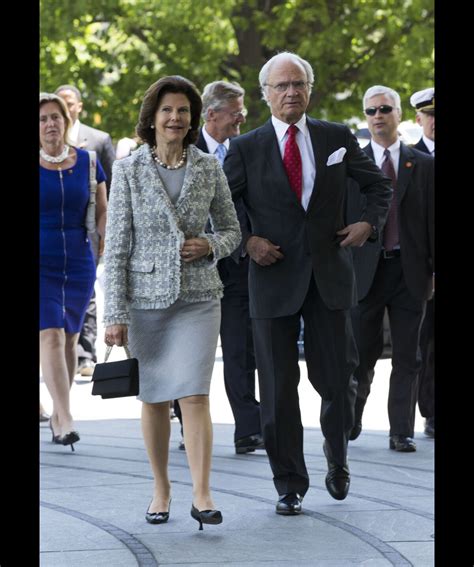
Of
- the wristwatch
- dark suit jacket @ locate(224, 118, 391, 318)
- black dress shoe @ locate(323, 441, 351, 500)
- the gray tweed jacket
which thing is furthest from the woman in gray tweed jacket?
black dress shoe @ locate(323, 441, 351, 500)

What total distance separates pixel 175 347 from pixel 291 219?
969mm

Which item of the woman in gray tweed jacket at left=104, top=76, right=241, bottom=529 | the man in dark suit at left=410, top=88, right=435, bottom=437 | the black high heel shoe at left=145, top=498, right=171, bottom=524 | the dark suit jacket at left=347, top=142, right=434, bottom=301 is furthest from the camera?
the man in dark suit at left=410, top=88, right=435, bottom=437

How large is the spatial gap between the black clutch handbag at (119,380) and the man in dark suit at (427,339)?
4069 millimetres

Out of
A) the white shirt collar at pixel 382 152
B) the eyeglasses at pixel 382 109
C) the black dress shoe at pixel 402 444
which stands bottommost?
the black dress shoe at pixel 402 444

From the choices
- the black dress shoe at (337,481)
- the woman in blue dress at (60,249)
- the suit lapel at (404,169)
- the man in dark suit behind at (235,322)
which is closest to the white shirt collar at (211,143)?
the man in dark suit behind at (235,322)

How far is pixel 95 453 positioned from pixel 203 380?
281 centimetres

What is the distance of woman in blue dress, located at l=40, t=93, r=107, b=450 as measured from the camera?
418 inches

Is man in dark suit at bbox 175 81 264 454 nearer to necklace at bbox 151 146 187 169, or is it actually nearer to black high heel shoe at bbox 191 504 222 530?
necklace at bbox 151 146 187 169

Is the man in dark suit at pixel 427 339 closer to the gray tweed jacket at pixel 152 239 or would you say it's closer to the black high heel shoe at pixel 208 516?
the gray tweed jacket at pixel 152 239

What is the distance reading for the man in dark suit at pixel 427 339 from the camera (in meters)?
11.4

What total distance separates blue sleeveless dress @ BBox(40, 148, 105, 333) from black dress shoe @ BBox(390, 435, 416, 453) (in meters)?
2.18
